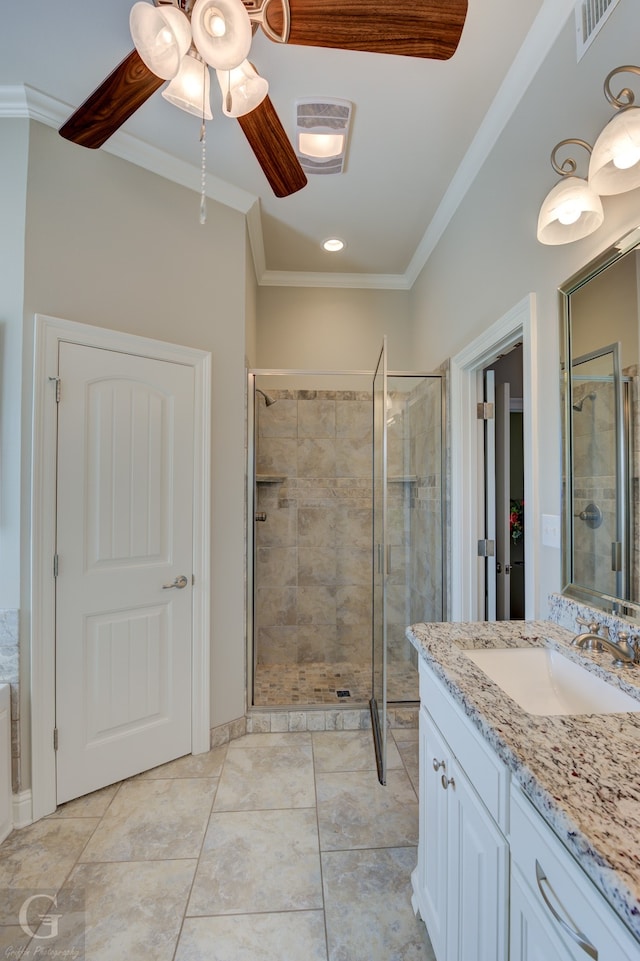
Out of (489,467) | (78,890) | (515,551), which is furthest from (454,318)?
(78,890)

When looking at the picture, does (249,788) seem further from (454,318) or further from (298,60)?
(298,60)

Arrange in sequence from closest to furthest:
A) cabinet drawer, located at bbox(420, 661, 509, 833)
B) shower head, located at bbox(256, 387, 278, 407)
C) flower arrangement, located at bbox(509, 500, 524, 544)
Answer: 1. cabinet drawer, located at bbox(420, 661, 509, 833)
2. shower head, located at bbox(256, 387, 278, 407)
3. flower arrangement, located at bbox(509, 500, 524, 544)

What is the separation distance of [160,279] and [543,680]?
2.28 m

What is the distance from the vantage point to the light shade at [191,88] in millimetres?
1307

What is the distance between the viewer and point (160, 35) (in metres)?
1.03

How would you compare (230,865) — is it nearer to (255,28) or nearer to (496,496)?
(496,496)

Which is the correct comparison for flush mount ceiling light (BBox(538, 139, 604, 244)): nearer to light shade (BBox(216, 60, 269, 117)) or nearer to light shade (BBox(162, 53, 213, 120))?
light shade (BBox(216, 60, 269, 117))

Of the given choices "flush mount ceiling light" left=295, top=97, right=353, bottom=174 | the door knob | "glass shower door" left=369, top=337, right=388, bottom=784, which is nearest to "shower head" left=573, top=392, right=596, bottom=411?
"glass shower door" left=369, top=337, right=388, bottom=784

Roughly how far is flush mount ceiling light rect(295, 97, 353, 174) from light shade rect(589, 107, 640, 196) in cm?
116

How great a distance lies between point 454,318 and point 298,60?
1.28m

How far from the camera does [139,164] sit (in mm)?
2031

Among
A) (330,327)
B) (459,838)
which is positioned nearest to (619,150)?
(459,838)

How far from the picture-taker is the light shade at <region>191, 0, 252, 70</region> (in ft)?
3.26

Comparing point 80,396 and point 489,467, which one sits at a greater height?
point 80,396
